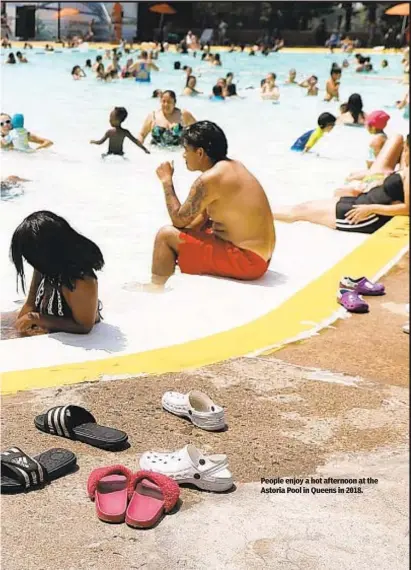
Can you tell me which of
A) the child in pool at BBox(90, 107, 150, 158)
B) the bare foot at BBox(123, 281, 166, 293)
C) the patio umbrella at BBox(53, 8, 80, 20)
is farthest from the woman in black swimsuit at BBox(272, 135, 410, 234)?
the patio umbrella at BBox(53, 8, 80, 20)

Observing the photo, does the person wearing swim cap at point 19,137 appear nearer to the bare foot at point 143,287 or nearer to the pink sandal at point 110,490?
the bare foot at point 143,287

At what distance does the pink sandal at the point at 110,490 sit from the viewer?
8.00ft

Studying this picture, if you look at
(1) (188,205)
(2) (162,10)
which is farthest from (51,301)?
(2) (162,10)

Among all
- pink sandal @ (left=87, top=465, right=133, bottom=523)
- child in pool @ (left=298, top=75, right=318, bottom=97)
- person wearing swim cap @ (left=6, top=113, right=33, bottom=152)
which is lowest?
child in pool @ (left=298, top=75, right=318, bottom=97)

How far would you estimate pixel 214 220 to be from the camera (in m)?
5.16

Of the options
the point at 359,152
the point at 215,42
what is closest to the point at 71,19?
the point at 215,42

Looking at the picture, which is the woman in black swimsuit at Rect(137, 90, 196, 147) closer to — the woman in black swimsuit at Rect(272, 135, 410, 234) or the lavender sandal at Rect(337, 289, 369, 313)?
the woman in black swimsuit at Rect(272, 135, 410, 234)

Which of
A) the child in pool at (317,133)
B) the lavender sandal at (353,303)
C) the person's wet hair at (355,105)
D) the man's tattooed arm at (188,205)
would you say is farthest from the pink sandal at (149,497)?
the person's wet hair at (355,105)

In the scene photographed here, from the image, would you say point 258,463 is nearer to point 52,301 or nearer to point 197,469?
point 197,469

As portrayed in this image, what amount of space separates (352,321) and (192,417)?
1592 millimetres

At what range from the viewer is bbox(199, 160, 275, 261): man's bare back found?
4.99 meters

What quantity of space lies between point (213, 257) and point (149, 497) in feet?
9.21

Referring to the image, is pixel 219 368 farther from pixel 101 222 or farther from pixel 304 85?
pixel 304 85

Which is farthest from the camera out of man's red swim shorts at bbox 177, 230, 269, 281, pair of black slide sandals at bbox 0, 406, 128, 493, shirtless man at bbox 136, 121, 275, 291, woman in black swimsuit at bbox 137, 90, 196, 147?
woman in black swimsuit at bbox 137, 90, 196, 147
